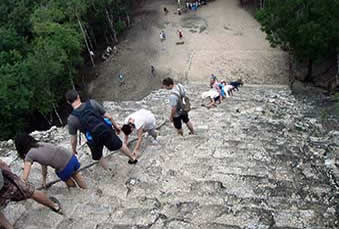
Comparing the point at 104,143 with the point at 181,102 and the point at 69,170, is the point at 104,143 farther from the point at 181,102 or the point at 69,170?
the point at 181,102

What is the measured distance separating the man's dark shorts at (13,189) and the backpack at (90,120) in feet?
4.69

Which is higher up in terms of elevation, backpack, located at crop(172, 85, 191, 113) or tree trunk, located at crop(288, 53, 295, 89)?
backpack, located at crop(172, 85, 191, 113)

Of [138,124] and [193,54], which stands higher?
[138,124]

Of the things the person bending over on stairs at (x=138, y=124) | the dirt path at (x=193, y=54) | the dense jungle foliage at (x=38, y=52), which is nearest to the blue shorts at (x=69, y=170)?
the person bending over on stairs at (x=138, y=124)

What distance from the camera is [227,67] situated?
26047 millimetres

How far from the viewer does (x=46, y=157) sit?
6.12 meters

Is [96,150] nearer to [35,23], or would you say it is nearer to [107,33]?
[35,23]

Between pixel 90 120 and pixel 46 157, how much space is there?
987 millimetres

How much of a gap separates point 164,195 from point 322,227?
8.92ft

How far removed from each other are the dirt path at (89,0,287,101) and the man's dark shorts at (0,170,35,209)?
19.2 meters

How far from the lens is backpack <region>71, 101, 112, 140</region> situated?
6531 mm

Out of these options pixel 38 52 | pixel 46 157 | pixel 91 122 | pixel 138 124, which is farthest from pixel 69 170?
pixel 38 52

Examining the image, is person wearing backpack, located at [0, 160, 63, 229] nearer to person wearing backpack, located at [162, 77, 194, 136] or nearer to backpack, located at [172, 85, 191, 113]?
person wearing backpack, located at [162, 77, 194, 136]

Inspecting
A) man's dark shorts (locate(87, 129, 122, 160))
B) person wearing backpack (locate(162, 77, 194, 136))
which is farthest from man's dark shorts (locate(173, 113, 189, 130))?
man's dark shorts (locate(87, 129, 122, 160))
